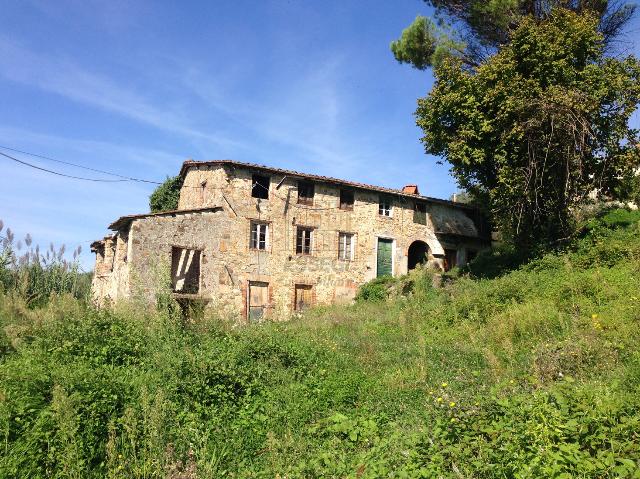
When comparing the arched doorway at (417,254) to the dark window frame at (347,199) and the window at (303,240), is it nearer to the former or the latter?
the dark window frame at (347,199)

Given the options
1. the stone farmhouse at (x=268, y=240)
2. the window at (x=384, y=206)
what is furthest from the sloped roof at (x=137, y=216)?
the window at (x=384, y=206)

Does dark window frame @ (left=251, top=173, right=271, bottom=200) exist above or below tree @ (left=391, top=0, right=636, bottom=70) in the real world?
below

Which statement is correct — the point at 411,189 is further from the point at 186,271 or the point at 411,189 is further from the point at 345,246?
the point at 186,271

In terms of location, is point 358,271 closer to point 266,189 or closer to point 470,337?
point 266,189

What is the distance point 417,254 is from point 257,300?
376 inches

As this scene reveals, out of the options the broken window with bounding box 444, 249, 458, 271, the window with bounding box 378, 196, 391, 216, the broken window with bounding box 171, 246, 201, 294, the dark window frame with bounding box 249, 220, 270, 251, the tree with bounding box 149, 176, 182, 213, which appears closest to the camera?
the broken window with bounding box 171, 246, 201, 294

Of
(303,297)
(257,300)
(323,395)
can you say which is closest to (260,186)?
(257,300)

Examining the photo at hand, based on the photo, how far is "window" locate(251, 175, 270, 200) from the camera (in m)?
21.8

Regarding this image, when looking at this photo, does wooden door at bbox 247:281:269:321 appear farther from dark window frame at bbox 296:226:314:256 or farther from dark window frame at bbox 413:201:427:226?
dark window frame at bbox 413:201:427:226

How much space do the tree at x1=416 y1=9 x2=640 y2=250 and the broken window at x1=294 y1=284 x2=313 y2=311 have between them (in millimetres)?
8661

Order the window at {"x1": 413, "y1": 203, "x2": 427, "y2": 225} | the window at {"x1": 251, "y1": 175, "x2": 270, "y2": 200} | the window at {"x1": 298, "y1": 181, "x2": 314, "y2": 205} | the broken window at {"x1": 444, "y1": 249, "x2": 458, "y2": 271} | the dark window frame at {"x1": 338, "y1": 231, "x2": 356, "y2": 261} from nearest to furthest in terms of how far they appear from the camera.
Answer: the window at {"x1": 251, "y1": 175, "x2": 270, "y2": 200} < the window at {"x1": 298, "y1": 181, "x2": 314, "y2": 205} < the dark window frame at {"x1": 338, "y1": 231, "x2": 356, "y2": 261} < the window at {"x1": 413, "y1": 203, "x2": 427, "y2": 225} < the broken window at {"x1": 444, "y1": 249, "x2": 458, "y2": 271}

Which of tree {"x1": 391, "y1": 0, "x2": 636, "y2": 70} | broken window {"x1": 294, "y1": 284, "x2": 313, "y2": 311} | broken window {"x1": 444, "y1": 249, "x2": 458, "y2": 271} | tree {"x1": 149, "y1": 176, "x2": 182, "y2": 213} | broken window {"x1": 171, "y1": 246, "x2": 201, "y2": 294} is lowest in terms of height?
broken window {"x1": 294, "y1": 284, "x2": 313, "y2": 311}

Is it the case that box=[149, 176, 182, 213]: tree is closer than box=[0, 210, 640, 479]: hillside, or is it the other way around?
box=[0, 210, 640, 479]: hillside

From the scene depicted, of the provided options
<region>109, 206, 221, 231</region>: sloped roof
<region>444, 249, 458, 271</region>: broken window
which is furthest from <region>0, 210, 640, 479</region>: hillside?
<region>444, 249, 458, 271</region>: broken window
